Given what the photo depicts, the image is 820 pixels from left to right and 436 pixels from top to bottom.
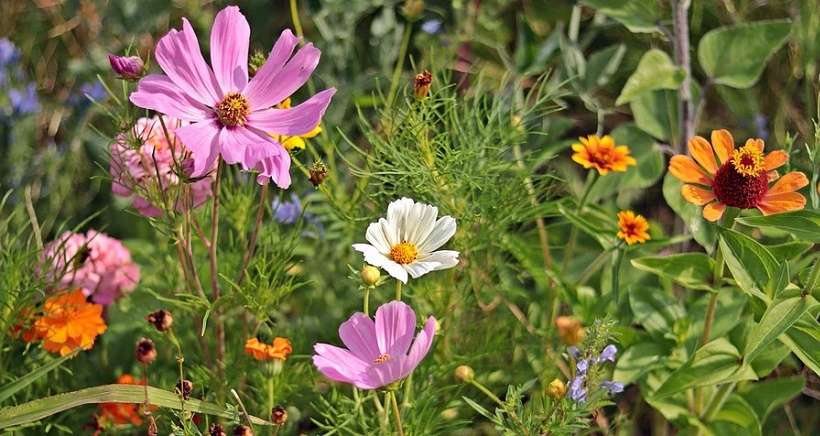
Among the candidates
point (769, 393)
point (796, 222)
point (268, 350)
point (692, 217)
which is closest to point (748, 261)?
point (796, 222)

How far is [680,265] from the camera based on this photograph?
3.41 feet

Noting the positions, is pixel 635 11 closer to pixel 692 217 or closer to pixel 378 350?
pixel 692 217

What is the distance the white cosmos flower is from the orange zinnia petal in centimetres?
31

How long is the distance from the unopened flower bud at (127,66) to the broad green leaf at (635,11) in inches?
24.1

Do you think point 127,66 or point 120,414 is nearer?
point 127,66

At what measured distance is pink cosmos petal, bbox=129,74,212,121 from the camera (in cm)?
84

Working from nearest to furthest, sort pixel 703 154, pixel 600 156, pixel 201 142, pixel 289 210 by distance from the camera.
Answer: pixel 201 142 → pixel 703 154 → pixel 600 156 → pixel 289 210

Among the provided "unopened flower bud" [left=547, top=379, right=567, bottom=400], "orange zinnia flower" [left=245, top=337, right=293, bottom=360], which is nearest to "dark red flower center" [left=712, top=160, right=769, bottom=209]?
"unopened flower bud" [left=547, top=379, right=567, bottom=400]

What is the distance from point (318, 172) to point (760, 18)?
1122 mm

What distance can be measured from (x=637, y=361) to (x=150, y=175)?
1.86 feet

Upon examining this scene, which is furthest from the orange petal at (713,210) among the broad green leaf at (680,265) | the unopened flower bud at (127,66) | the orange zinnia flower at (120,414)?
the orange zinnia flower at (120,414)

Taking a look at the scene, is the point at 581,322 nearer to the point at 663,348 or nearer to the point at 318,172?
the point at 663,348

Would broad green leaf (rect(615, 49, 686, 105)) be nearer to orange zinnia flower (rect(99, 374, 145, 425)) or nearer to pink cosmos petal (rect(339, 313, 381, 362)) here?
pink cosmos petal (rect(339, 313, 381, 362))

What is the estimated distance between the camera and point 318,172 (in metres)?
0.91
